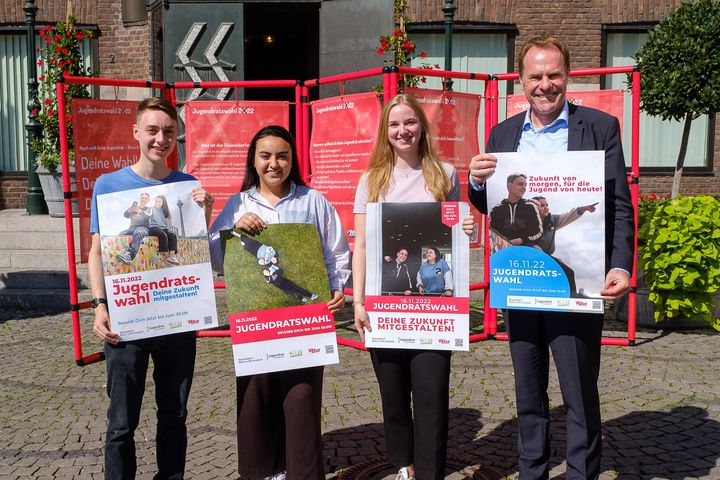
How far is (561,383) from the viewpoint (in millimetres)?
3223

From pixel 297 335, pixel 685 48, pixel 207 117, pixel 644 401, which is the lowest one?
pixel 644 401

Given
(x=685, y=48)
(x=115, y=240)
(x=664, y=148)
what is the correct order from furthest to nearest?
(x=664, y=148), (x=685, y=48), (x=115, y=240)

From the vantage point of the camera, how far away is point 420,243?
3.28 meters

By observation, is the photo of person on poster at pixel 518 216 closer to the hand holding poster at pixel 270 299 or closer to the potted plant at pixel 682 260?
the hand holding poster at pixel 270 299

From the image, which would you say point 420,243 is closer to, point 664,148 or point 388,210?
point 388,210

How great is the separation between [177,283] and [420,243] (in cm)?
109

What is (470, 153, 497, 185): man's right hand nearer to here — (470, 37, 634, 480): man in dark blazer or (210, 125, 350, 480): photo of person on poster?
(470, 37, 634, 480): man in dark blazer

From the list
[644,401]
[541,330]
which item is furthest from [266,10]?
[541,330]

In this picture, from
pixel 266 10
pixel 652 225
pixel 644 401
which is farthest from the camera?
pixel 266 10

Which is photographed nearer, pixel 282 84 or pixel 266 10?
pixel 282 84

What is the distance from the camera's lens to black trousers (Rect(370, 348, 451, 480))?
133 inches

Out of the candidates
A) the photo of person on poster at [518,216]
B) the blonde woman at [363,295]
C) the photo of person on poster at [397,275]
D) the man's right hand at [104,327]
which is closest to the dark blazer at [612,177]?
the photo of person on poster at [518,216]

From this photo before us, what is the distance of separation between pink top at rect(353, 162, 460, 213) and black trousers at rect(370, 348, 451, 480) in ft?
2.30

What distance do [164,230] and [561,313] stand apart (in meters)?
1.76
